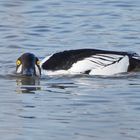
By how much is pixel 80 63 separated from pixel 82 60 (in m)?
0.07

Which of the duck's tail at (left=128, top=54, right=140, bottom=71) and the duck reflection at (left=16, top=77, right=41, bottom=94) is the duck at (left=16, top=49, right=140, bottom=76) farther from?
the duck reflection at (left=16, top=77, right=41, bottom=94)

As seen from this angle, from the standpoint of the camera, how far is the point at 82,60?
16.8 meters

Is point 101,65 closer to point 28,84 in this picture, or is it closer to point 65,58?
point 65,58

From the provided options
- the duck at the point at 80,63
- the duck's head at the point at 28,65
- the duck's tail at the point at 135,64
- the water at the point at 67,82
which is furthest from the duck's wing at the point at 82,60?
the water at the point at 67,82

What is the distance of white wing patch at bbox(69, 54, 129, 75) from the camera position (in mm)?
16719

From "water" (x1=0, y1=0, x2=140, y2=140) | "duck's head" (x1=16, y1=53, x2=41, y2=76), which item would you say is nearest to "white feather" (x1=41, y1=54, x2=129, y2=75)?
"duck's head" (x1=16, y1=53, x2=41, y2=76)

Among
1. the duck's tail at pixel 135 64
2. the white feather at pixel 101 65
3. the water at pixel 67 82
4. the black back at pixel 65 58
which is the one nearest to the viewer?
the water at pixel 67 82

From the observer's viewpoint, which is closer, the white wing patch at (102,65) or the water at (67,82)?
the water at (67,82)

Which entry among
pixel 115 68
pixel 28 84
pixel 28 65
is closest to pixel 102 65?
pixel 115 68

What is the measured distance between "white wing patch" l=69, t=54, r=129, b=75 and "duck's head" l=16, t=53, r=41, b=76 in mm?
619

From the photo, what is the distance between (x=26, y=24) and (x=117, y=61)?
439 cm

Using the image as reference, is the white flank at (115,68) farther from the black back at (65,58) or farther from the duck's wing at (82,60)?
the black back at (65,58)

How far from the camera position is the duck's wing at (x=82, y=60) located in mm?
16562

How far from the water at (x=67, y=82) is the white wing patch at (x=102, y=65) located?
0.41m
